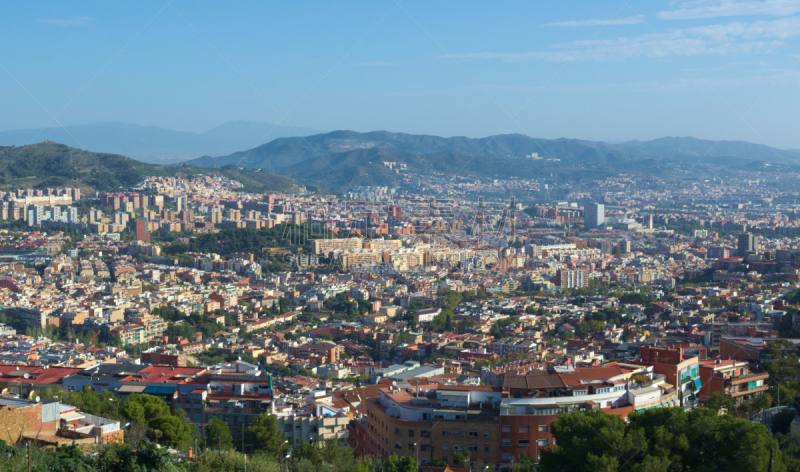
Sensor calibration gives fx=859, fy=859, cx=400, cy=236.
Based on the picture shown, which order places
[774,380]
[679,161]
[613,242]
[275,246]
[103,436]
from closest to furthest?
[103,436] → [774,380] → [275,246] → [613,242] → [679,161]

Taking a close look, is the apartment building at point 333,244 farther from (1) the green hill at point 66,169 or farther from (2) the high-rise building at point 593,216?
(1) the green hill at point 66,169

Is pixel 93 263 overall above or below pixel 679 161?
below

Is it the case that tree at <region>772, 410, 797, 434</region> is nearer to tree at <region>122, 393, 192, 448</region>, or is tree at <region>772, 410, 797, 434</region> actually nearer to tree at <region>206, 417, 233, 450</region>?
tree at <region>206, 417, 233, 450</region>

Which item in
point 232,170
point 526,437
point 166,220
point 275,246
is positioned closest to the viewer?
point 526,437

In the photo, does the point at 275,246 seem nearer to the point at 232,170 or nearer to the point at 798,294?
the point at 798,294

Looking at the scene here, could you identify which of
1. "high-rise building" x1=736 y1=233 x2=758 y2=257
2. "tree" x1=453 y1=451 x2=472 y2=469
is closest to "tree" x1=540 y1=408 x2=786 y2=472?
"tree" x1=453 y1=451 x2=472 y2=469

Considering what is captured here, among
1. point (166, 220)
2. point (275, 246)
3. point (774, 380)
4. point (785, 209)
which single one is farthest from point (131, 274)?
point (785, 209)

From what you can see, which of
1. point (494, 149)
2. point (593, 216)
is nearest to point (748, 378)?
point (593, 216)

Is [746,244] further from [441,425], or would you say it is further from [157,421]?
[157,421]
